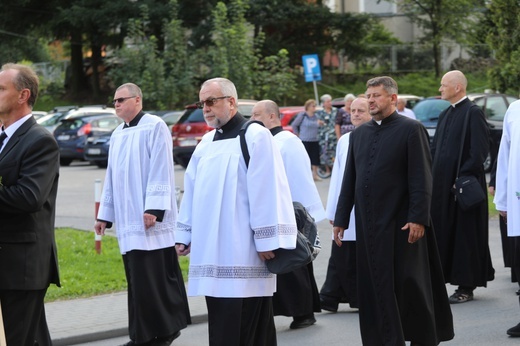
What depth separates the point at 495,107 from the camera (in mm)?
24953

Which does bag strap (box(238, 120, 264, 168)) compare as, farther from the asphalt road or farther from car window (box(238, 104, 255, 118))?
car window (box(238, 104, 255, 118))

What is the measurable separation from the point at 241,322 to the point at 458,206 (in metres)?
4.22

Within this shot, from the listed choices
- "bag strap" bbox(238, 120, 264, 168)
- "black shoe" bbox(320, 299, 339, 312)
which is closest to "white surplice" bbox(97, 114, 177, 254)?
"bag strap" bbox(238, 120, 264, 168)

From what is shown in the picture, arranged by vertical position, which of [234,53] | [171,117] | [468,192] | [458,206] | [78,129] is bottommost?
[78,129]

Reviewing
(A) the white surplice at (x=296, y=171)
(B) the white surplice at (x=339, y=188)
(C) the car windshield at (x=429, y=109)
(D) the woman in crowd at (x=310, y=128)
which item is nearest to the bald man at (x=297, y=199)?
(A) the white surplice at (x=296, y=171)

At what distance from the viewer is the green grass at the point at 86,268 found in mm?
10992

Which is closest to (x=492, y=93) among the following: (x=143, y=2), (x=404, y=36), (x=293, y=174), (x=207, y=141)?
(x=293, y=174)

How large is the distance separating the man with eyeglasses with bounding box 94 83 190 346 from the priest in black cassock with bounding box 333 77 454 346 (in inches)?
67.1

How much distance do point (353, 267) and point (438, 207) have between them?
1121mm

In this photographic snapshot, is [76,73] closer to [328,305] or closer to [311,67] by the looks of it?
[311,67]

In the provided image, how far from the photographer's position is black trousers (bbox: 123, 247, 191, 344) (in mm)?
8469

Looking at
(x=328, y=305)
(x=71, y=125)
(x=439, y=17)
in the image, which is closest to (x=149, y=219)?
(x=328, y=305)

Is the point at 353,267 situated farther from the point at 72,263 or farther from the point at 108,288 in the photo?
the point at 72,263

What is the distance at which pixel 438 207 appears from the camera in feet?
34.3
